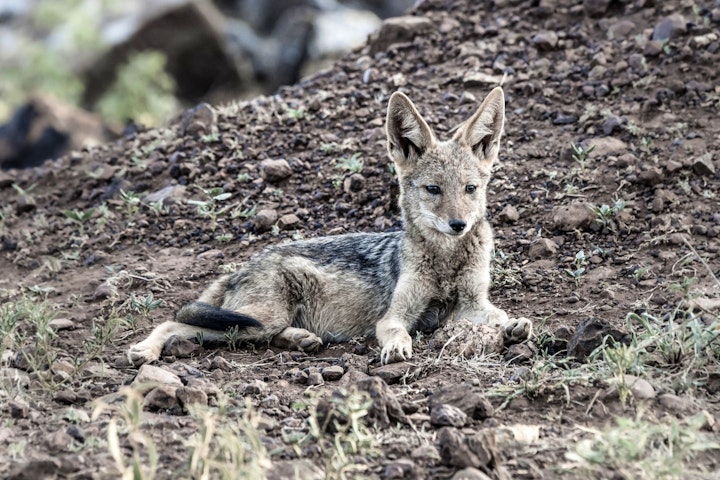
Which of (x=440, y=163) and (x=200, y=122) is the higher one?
(x=440, y=163)

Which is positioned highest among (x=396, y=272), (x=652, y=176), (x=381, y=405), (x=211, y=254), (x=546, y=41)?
(x=546, y=41)

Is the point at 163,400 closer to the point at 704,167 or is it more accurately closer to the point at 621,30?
the point at 704,167

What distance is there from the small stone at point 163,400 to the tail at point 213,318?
51.6 inches

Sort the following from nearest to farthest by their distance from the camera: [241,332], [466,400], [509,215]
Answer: [466,400], [241,332], [509,215]

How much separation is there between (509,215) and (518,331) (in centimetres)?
174

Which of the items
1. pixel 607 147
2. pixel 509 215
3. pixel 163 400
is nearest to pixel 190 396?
pixel 163 400

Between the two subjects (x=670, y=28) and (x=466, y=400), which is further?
(x=670, y=28)

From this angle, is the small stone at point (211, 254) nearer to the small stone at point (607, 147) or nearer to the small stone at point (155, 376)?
the small stone at point (155, 376)

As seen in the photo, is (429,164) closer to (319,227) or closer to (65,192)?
(319,227)

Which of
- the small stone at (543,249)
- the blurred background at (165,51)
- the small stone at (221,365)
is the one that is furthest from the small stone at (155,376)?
the blurred background at (165,51)

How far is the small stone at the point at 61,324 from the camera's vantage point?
5891mm

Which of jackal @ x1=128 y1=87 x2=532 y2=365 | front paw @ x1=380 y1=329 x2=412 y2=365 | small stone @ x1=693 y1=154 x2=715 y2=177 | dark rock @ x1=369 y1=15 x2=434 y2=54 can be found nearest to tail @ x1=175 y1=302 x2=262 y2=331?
jackal @ x1=128 y1=87 x2=532 y2=365

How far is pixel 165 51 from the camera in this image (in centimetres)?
1658

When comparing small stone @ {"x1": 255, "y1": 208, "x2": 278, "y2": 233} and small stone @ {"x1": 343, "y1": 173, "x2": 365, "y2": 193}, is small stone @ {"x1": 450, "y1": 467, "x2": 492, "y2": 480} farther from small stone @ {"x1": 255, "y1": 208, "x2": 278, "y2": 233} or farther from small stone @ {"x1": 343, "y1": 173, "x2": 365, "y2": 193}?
small stone @ {"x1": 343, "y1": 173, "x2": 365, "y2": 193}
